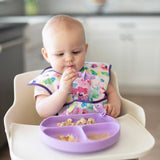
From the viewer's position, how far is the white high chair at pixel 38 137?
876 mm

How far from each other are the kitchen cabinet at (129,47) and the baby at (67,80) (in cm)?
210

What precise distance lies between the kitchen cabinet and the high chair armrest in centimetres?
213

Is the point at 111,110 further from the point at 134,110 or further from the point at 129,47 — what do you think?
the point at 129,47

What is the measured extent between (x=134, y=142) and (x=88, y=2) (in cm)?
313

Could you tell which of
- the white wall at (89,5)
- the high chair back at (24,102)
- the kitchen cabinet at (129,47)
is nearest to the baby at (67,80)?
the high chair back at (24,102)

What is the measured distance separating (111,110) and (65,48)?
0.31 m

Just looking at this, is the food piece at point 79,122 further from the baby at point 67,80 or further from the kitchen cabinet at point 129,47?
the kitchen cabinet at point 129,47

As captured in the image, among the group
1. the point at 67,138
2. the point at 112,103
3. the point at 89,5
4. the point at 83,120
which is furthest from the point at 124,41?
the point at 67,138

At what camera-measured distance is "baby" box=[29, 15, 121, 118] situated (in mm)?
1108

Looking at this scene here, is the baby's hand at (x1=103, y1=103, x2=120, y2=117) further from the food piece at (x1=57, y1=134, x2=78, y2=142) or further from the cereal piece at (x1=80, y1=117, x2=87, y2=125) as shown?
the food piece at (x1=57, y1=134, x2=78, y2=142)

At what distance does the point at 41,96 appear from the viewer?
117 cm

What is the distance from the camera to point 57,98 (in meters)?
1.09

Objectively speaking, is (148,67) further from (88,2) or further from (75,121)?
(75,121)

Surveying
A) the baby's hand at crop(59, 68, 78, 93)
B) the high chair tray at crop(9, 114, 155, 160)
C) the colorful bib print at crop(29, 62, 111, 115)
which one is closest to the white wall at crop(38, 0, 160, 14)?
the colorful bib print at crop(29, 62, 111, 115)
